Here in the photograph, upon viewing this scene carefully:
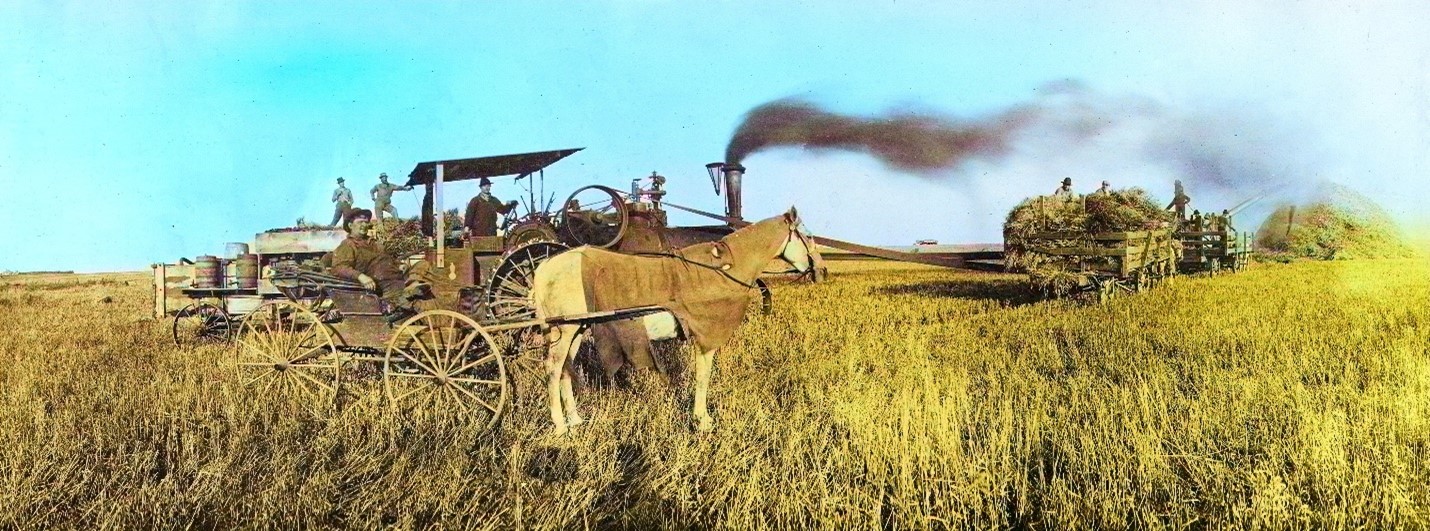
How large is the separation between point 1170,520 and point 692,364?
5668 mm

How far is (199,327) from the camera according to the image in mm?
12508

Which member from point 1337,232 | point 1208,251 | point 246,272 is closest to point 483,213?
point 246,272

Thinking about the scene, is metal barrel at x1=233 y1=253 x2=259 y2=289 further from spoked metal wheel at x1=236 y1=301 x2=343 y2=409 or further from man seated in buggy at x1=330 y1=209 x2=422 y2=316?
man seated in buggy at x1=330 y1=209 x2=422 y2=316

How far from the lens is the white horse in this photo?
20.8 feet

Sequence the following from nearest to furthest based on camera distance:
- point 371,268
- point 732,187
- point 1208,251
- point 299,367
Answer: point 371,268, point 299,367, point 732,187, point 1208,251

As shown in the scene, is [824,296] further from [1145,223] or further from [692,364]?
[692,364]

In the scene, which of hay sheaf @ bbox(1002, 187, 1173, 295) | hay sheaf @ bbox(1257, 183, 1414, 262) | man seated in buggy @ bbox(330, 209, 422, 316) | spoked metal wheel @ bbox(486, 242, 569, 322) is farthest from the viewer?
hay sheaf @ bbox(1257, 183, 1414, 262)

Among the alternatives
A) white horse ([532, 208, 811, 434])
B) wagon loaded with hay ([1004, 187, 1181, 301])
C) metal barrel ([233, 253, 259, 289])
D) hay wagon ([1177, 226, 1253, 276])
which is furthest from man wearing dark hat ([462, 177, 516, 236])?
hay wagon ([1177, 226, 1253, 276])

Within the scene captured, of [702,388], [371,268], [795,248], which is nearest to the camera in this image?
[702,388]

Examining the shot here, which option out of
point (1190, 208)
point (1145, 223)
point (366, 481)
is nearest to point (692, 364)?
point (366, 481)

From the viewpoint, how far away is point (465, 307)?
820cm

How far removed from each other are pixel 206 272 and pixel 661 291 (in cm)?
941

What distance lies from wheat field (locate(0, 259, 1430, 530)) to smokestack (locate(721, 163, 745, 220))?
2.05m

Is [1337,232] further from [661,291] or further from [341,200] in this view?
[341,200]
